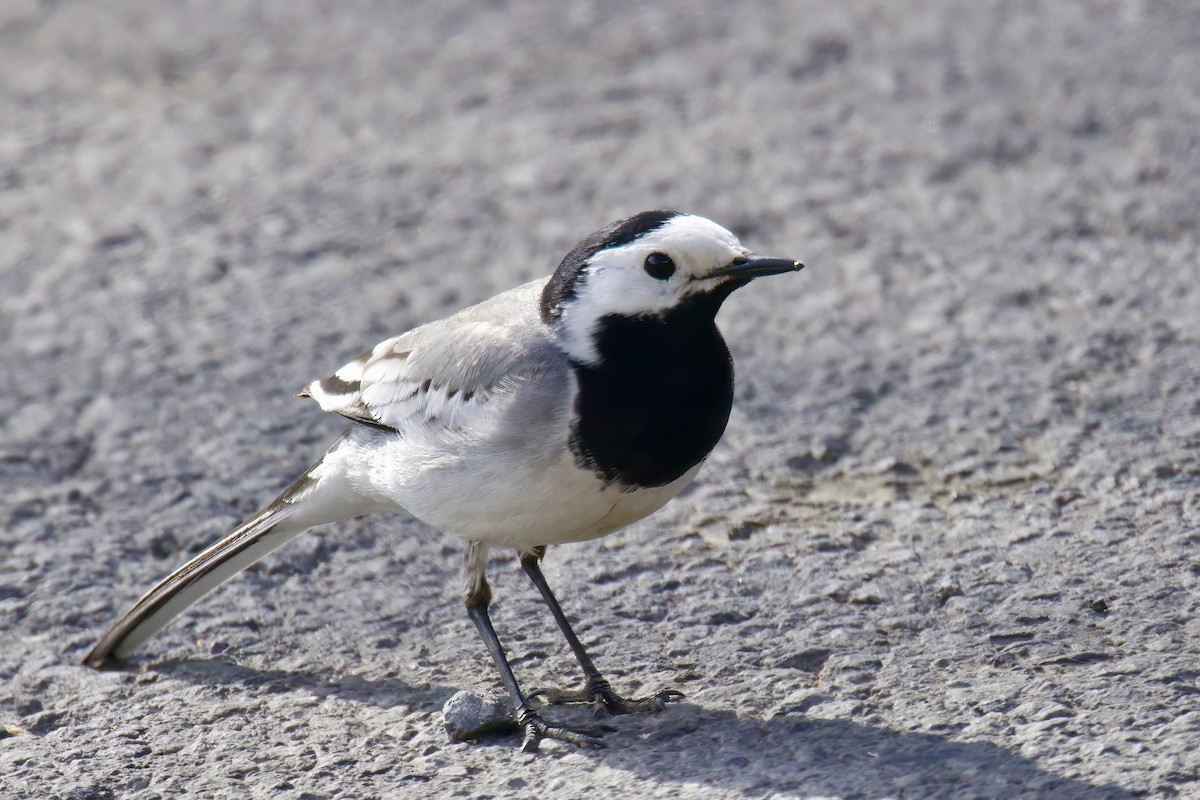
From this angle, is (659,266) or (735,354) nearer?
(659,266)

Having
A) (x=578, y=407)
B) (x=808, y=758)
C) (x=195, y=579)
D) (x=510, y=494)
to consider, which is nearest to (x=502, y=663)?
(x=510, y=494)

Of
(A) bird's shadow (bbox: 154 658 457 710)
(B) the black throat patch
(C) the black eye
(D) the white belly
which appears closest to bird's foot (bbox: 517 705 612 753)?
(A) bird's shadow (bbox: 154 658 457 710)

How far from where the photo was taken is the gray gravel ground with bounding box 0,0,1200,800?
3.89 m

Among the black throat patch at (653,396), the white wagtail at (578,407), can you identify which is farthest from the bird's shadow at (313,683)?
the black throat patch at (653,396)

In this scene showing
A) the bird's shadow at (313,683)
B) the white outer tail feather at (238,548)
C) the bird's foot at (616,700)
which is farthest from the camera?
the white outer tail feather at (238,548)

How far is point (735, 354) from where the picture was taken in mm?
6023

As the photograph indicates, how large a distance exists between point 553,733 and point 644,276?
1237mm

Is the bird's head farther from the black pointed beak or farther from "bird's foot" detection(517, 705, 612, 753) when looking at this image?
"bird's foot" detection(517, 705, 612, 753)

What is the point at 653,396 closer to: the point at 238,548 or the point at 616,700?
the point at 616,700

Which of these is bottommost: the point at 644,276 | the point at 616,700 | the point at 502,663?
the point at 616,700

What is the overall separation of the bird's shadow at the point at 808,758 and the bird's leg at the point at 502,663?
4cm

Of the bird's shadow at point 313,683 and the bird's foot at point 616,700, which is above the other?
the bird's shadow at point 313,683

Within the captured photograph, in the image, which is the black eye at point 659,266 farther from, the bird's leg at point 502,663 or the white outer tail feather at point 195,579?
the white outer tail feather at point 195,579

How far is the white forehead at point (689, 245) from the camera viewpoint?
151 inches
